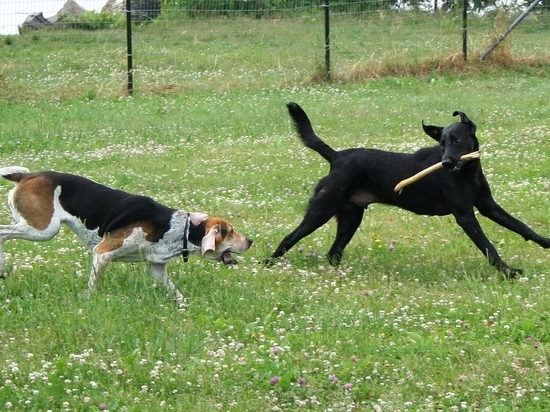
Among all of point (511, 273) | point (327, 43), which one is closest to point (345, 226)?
point (511, 273)

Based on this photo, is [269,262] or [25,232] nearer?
[25,232]

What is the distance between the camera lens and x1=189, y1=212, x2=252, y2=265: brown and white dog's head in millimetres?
6996

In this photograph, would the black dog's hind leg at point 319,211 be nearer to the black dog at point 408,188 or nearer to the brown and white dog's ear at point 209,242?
the black dog at point 408,188

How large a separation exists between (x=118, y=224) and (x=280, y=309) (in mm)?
Result: 1324

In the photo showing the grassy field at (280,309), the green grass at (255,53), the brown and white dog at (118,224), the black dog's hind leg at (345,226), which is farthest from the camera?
the green grass at (255,53)

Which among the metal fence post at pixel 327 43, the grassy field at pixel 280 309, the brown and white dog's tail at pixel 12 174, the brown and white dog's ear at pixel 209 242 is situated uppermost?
the metal fence post at pixel 327 43

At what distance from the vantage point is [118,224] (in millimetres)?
6977

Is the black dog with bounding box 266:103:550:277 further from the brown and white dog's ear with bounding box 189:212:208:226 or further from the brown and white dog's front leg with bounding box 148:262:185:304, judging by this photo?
the brown and white dog's front leg with bounding box 148:262:185:304

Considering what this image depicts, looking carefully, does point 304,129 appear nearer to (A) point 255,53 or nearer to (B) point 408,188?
(B) point 408,188

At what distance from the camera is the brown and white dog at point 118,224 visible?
6.99 meters

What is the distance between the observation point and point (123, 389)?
5055mm

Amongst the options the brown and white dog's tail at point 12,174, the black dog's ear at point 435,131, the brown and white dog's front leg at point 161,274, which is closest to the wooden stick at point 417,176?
the black dog's ear at point 435,131

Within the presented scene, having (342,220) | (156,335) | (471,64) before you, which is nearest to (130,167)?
(342,220)

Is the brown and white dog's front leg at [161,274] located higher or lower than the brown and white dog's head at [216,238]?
lower
